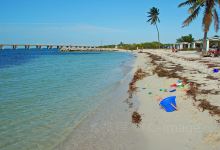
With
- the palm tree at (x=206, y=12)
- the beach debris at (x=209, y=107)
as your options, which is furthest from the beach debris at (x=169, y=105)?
the palm tree at (x=206, y=12)

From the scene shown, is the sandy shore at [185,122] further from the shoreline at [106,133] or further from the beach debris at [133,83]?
the beach debris at [133,83]

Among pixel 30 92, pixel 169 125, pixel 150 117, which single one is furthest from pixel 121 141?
pixel 30 92

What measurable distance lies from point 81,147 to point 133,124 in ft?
6.72

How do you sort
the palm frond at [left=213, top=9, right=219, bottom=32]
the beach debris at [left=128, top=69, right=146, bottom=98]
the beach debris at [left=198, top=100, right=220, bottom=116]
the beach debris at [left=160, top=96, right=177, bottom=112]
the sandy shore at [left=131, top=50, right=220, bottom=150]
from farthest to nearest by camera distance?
the palm frond at [left=213, top=9, right=219, bottom=32], the beach debris at [left=128, top=69, right=146, bottom=98], the beach debris at [left=160, top=96, right=177, bottom=112], the beach debris at [left=198, top=100, right=220, bottom=116], the sandy shore at [left=131, top=50, right=220, bottom=150]

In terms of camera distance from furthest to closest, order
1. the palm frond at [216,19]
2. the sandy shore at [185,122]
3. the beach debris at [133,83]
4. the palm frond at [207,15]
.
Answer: the palm frond at [216,19] < the palm frond at [207,15] < the beach debris at [133,83] < the sandy shore at [185,122]

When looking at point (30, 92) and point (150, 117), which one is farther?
point (30, 92)

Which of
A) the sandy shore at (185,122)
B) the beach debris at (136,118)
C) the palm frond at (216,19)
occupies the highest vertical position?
the palm frond at (216,19)

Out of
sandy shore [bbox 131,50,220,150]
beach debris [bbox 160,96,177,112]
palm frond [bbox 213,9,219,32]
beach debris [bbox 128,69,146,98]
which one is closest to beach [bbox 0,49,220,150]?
sandy shore [bbox 131,50,220,150]

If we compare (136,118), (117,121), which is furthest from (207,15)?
(117,121)

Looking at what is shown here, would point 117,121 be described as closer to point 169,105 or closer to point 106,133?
point 106,133

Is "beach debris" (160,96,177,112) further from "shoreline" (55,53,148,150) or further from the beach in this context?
"shoreline" (55,53,148,150)

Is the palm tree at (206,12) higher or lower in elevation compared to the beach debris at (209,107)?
higher

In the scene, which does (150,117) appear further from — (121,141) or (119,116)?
(121,141)

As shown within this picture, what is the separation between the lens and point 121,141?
21.3ft
